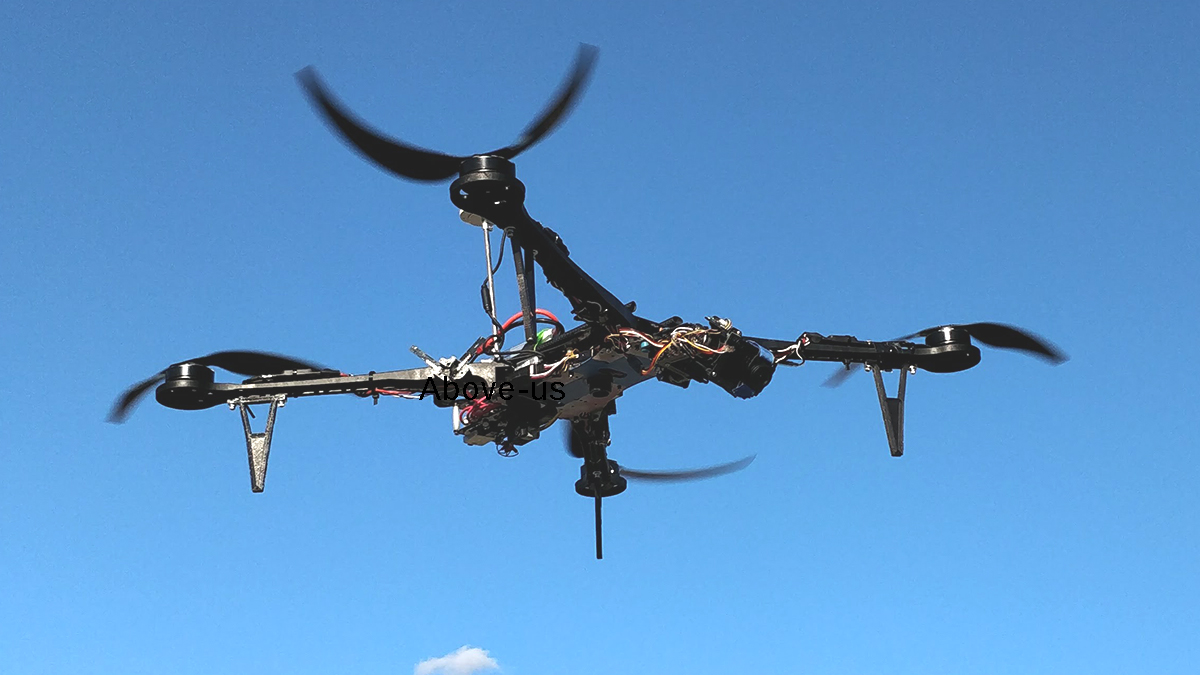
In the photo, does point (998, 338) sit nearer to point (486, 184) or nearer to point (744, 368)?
point (744, 368)

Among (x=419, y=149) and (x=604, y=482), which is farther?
(x=604, y=482)

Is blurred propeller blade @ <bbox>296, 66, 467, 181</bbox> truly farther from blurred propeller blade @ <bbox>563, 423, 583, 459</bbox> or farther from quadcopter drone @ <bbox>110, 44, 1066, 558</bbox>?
blurred propeller blade @ <bbox>563, 423, 583, 459</bbox>

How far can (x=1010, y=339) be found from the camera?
20.6m

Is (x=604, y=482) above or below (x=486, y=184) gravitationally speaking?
below

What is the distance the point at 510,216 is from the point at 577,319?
7.66 ft

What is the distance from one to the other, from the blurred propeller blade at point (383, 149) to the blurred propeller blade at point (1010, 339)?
8.14 metres

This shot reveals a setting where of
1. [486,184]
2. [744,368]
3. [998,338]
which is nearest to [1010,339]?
[998,338]

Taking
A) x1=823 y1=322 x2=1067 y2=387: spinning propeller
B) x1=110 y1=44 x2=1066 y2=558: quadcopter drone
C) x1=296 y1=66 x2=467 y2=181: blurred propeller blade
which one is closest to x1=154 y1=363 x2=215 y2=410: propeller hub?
x1=110 y1=44 x2=1066 y2=558: quadcopter drone

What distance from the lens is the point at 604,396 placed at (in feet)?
64.7

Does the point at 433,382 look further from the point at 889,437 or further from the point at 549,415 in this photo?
the point at 889,437

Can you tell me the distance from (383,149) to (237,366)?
5.37 metres

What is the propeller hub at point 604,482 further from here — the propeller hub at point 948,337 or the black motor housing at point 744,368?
the propeller hub at point 948,337

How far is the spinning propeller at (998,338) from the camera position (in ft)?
66.6

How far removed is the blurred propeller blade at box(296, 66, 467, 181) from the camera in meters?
15.1
